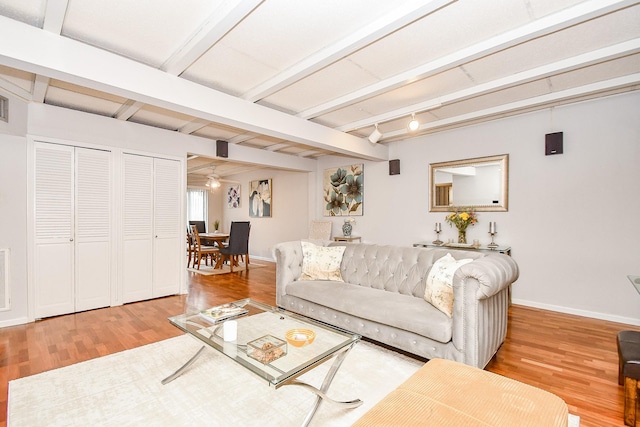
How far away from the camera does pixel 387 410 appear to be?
118 cm

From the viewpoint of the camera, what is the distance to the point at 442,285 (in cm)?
235

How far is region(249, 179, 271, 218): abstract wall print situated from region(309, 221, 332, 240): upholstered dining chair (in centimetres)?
185

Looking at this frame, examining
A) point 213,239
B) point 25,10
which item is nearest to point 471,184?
point 25,10

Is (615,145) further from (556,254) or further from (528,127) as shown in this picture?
(556,254)

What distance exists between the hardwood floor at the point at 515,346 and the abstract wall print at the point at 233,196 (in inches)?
203

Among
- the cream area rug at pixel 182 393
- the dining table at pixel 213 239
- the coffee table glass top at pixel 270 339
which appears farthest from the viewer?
the dining table at pixel 213 239

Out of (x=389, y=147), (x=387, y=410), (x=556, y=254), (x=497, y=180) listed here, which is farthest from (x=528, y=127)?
(x=387, y=410)

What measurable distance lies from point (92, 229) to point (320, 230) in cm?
394

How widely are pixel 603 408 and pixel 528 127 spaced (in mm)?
3362

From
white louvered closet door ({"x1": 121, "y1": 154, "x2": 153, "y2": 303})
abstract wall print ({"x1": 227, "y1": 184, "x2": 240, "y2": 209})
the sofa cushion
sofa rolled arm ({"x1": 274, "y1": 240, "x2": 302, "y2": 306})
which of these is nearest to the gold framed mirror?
the sofa cushion

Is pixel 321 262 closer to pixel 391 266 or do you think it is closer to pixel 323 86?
pixel 391 266

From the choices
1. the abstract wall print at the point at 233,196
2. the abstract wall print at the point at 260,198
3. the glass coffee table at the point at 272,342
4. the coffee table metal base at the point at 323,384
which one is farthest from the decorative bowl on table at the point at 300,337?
the abstract wall print at the point at 233,196

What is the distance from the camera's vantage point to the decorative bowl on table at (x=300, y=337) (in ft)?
5.88

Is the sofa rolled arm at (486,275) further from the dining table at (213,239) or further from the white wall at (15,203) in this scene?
the dining table at (213,239)
